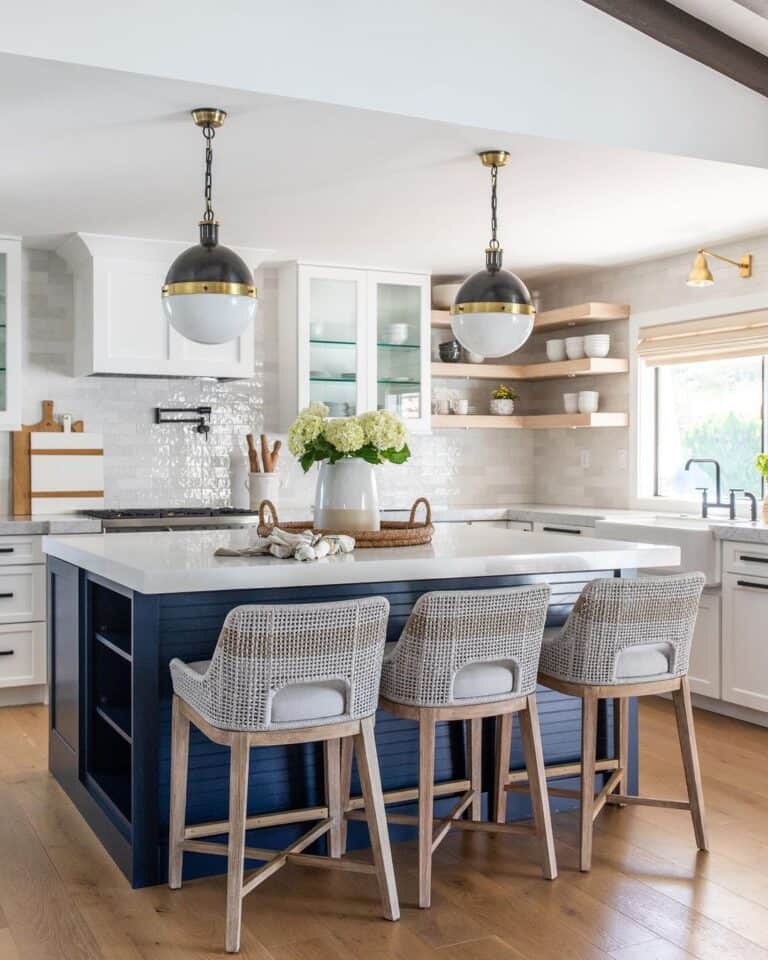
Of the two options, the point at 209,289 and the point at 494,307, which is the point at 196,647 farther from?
the point at 494,307

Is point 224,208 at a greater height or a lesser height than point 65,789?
greater

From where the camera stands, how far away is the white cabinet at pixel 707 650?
503cm

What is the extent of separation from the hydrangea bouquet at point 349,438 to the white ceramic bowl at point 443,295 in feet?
10.1

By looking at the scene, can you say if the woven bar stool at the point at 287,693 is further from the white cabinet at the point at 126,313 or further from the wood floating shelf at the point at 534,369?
the wood floating shelf at the point at 534,369

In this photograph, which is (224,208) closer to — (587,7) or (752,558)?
(587,7)

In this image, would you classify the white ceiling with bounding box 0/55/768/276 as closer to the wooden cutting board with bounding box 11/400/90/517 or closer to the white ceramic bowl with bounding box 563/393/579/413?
the white ceramic bowl with bounding box 563/393/579/413

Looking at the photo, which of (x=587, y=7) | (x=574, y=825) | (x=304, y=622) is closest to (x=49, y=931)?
(x=304, y=622)

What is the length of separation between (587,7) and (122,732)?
3.01 meters

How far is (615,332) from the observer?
6477mm

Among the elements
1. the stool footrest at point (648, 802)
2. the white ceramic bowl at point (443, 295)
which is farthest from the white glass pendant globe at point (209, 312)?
the white ceramic bowl at point (443, 295)

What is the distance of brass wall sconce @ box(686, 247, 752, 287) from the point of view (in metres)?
5.12

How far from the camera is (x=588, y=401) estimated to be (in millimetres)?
6445

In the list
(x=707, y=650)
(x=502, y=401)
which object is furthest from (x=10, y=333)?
(x=707, y=650)

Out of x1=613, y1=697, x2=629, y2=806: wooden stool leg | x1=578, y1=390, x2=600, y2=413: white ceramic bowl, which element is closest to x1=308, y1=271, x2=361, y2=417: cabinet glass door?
x1=578, y1=390, x2=600, y2=413: white ceramic bowl
